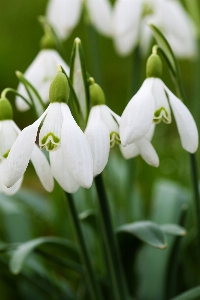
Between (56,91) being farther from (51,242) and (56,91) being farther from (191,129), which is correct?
(51,242)

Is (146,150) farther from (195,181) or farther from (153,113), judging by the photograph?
(195,181)

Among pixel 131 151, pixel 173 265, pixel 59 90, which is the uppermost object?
pixel 59 90

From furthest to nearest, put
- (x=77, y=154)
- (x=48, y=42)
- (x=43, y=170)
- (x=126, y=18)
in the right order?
(x=126, y=18), (x=48, y=42), (x=43, y=170), (x=77, y=154)

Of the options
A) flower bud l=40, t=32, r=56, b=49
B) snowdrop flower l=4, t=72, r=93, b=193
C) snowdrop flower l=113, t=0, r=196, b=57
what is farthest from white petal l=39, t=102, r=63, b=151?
snowdrop flower l=113, t=0, r=196, b=57

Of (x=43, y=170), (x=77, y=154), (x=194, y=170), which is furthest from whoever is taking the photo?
(x=194, y=170)

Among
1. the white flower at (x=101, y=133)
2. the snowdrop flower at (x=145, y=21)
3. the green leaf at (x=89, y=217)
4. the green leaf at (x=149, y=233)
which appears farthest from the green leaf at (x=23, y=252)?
the snowdrop flower at (x=145, y=21)

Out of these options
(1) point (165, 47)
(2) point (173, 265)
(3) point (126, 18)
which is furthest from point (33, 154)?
(3) point (126, 18)

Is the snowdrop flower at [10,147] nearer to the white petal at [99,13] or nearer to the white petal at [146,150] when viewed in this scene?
the white petal at [146,150]

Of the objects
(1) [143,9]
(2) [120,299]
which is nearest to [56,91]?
(2) [120,299]
